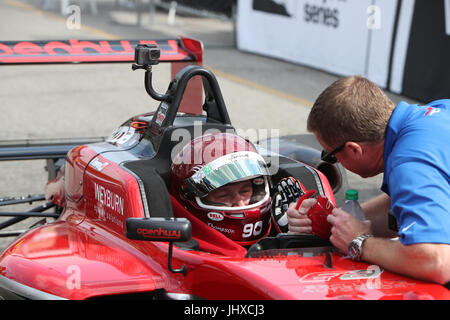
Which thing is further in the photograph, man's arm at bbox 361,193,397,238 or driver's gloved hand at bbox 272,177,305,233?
driver's gloved hand at bbox 272,177,305,233

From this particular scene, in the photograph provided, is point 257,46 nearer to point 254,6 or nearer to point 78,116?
point 254,6

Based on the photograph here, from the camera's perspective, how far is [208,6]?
14.7 m

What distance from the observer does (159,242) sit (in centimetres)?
281

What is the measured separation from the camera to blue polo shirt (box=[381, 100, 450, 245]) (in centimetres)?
215

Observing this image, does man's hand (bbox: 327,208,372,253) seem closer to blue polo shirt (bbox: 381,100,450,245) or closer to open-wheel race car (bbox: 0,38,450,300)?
open-wheel race car (bbox: 0,38,450,300)

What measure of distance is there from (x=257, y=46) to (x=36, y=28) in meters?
4.72

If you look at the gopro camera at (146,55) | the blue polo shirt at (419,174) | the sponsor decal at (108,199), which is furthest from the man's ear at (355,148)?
the gopro camera at (146,55)

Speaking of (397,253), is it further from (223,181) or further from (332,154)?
(223,181)

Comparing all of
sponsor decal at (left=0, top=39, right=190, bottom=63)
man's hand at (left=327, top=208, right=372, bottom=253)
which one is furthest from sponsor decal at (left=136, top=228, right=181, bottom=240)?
sponsor decal at (left=0, top=39, right=190, bottom=63)

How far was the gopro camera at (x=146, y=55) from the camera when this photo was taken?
324 centimetres

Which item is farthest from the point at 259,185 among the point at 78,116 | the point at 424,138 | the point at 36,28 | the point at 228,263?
the point at 36,28

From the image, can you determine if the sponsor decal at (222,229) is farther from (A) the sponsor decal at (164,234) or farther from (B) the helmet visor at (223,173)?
(A) the sponsor decal at (164,234)

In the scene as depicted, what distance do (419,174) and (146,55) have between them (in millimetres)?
1601

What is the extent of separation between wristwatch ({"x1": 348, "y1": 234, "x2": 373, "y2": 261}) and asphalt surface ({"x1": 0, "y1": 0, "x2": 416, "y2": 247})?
296cm
